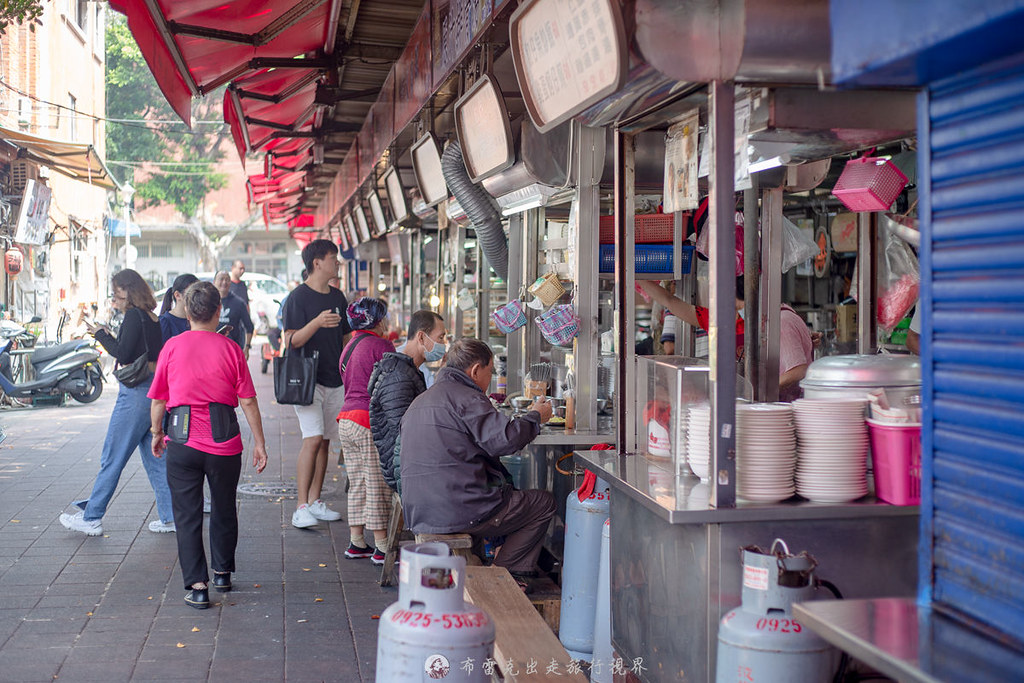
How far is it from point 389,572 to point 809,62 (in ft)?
13.2

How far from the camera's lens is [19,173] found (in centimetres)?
1708

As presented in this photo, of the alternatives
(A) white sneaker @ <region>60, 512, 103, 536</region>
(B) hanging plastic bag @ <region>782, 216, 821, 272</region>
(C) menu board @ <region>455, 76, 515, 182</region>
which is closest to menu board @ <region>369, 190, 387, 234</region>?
(A) white sneaker @ <region>60, 512, 103, 536</region>

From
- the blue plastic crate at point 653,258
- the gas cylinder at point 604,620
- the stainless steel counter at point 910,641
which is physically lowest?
the gas cylinder at point 604,620

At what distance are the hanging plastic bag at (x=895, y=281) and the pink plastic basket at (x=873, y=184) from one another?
41cm

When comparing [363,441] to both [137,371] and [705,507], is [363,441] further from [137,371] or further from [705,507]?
[705,507]

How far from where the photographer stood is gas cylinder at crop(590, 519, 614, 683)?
14.0ft

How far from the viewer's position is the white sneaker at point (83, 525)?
7043mm

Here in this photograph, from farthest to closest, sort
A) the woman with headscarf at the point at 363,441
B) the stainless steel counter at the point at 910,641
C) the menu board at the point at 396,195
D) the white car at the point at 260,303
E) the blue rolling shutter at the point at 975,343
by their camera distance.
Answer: the white car at the point at 260,303, the menu board at the point at 396,195, the woman with headscarf at the point at 363,441, the blue rolling shutter at the point at 975,343, the stainless steel counter at the point at 910,641

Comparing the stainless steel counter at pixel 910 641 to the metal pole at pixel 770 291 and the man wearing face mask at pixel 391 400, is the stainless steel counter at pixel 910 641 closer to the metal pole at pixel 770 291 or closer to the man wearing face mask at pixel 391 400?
the metal pole at pixel 770 291

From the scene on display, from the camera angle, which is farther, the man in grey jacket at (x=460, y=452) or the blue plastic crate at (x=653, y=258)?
the blue plastic crate at (x=653, y=258)

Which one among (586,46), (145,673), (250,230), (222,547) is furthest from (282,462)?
(250,230)

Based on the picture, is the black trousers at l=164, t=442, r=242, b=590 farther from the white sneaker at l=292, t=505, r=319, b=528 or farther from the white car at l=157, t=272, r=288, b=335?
the white car at l=157, t=272, r=288, b=335

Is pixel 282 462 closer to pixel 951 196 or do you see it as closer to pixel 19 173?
pixel 951 196

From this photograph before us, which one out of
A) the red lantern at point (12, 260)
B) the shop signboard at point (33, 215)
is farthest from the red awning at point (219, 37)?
the shop signboard at point (33, 215)
